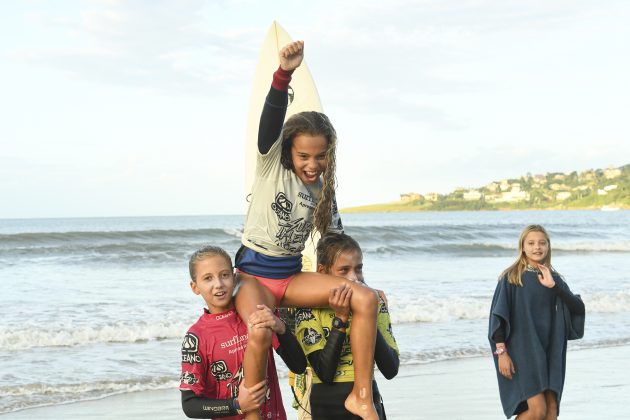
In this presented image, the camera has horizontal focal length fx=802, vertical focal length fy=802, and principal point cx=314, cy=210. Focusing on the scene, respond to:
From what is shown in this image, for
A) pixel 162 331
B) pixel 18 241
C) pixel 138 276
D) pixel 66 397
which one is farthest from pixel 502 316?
pixel 18 241

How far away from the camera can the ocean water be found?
690 centimetres

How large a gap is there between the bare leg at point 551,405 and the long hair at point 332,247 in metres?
1.73

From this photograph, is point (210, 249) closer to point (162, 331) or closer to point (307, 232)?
point (307, 232)

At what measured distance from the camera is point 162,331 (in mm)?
8688

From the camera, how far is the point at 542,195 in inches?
3287

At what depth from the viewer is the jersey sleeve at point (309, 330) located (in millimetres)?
2916

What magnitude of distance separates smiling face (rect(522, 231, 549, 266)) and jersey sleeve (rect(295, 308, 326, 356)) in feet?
5.68

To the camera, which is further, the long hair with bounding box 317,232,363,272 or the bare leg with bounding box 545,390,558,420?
the bare leg with bounding box 545,390,558,420

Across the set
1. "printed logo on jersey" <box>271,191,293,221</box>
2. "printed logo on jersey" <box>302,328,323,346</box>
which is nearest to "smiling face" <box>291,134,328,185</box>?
"printed logo on jersey" <box>271,191,293,221</box>

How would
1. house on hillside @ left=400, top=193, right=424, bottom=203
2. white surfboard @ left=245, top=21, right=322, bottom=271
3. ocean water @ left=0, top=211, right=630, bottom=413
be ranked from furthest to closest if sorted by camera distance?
house on hillside @ left=400, top=193, right=424, bottom=203 < ocean water @ left=0, top=211, right=630, bottom=413 < white surfboard @ left=245, top=21, right=322, bottom=271

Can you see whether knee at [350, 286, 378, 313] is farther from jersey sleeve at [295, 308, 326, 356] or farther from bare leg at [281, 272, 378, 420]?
jersey sleeve at [295, 308, 326, 356]

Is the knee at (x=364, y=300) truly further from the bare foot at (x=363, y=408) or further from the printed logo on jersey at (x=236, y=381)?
the printed logo on jersey at (x=236, y=381)

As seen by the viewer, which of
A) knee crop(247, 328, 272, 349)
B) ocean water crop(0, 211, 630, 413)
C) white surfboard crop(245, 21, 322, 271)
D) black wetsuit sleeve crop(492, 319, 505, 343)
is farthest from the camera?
ocean water crop(0, 211, 630, 413)

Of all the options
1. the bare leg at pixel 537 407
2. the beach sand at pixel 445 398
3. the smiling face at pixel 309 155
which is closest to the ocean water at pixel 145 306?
the beach sand at pixel 445 398
